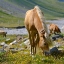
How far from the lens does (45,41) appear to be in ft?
43.2

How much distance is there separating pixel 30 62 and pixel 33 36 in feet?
11.6

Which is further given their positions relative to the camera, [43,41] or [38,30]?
[38,30]

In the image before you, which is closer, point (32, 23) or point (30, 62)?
point (30, 62)

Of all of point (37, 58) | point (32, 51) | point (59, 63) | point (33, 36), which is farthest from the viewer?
point (32, 51)

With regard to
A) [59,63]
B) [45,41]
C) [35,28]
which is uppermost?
[35,28]

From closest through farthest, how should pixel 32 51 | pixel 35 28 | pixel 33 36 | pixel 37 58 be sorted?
pixel 37 58, pixel 35 28, pixel 33 36, pixel 32 51

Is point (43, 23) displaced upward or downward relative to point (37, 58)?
upward

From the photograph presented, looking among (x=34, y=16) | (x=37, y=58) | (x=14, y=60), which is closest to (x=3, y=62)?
(x=14, y=60)

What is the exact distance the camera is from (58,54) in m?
15.8

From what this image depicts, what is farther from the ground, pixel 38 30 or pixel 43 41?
pixel 38 30

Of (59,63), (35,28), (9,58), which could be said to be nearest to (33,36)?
(35,28)

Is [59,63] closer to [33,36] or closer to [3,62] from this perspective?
[3,62]

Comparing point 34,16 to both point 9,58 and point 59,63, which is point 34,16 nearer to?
point 9,58

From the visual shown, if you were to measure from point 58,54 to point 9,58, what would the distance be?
3245 millimetres
